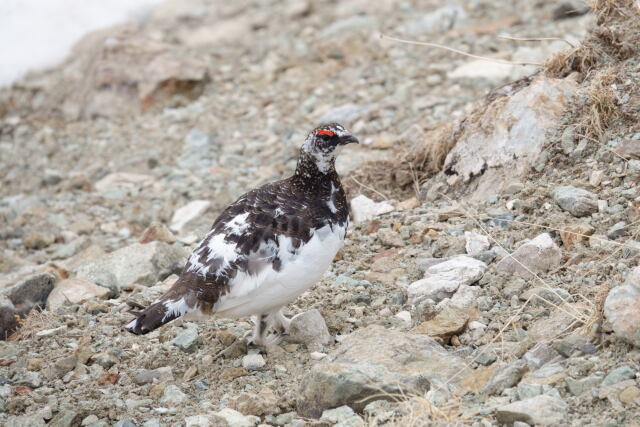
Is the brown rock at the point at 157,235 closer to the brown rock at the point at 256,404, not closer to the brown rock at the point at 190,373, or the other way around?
the brown rock at the point at 190,373

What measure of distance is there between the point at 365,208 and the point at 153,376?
7.24ft

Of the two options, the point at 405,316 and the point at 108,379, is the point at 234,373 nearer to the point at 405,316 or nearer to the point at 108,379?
the point at 108,379

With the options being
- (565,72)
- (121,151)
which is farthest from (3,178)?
(565,72)

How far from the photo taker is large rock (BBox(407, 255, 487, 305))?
4449 mm

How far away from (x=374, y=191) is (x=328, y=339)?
6.46ft

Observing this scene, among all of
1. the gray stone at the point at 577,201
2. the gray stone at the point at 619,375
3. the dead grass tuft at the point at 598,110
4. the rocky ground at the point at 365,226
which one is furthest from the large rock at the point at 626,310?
the dead grass tuft at the point at 598,110

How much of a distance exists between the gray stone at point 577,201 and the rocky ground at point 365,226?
1 cm

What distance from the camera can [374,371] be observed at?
11.7 feet

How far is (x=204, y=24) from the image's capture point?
435 inches

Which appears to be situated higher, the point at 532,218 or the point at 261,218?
the point at 261,218

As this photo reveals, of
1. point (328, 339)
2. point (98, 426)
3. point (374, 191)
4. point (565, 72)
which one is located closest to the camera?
point (98, 426)

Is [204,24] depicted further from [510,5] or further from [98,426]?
[98,426]

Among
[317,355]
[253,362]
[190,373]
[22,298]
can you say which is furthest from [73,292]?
[317,355]

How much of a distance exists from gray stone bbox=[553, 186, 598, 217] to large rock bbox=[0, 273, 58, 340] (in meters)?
3.31
